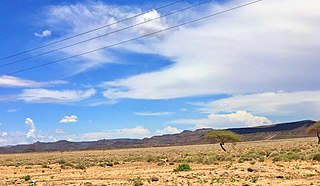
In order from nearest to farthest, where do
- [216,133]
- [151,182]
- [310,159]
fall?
1. [151,182]
2. [310,159]
3. [216,133]

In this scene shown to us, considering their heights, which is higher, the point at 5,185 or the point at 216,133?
the point at 216,133

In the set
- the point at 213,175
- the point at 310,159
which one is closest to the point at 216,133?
the point at 310,159

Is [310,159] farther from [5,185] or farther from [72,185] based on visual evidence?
[5,185]

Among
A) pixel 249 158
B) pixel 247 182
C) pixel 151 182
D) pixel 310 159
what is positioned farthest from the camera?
pixel 249 158

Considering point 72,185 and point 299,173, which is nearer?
point 72,185

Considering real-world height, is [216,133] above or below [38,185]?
above

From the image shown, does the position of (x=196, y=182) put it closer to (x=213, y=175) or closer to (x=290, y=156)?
(x=213, y=175)

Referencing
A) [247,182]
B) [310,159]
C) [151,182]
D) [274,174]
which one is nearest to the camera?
[247,182]

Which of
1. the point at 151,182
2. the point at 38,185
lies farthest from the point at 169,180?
the point at 38,185

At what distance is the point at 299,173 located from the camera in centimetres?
3225

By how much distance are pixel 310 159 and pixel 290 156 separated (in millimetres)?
3123

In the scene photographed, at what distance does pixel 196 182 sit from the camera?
28.3m

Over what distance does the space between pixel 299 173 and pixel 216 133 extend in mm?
45704

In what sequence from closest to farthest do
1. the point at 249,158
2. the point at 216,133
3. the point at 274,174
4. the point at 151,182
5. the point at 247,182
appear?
the point at 247,182
the point at 151,182
the point at 274,174
the point at 249,158
the point at 216,133
